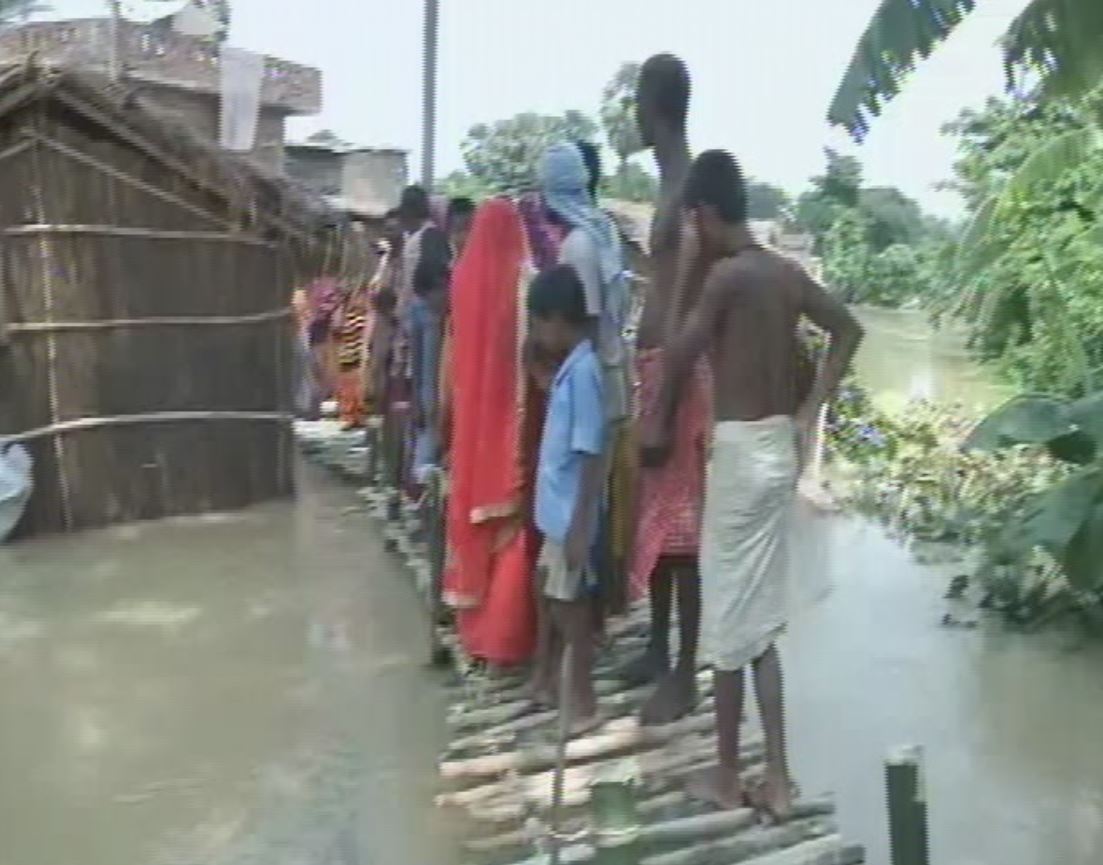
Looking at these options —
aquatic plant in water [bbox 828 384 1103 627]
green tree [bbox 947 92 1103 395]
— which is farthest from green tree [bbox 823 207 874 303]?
green tree [bbox 947 92 1103 395]

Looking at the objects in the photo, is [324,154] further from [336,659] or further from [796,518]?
[336,659]

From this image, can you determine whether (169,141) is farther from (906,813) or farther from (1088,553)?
(906,813)

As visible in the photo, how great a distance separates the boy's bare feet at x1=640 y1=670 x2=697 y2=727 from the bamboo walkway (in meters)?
0.04

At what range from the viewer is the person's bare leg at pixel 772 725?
377 centimetres

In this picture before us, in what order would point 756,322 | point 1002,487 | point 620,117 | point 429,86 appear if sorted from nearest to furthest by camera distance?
point 756,322, point 1002,487, point 429,86, point 620,117

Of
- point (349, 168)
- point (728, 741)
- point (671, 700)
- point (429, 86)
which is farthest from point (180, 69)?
point (728, 741)

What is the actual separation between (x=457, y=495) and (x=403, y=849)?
4.48 feet

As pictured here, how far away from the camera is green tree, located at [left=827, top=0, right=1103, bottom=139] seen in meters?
4.95

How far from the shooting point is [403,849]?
13.1ft

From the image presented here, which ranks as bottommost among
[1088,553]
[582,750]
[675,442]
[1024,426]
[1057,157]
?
[582,750]

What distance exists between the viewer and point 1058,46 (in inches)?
193

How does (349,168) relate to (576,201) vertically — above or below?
below

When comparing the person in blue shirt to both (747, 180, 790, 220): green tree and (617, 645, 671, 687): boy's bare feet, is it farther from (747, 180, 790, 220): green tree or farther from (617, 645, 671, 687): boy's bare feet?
(747, 180, 790, 220): green tree

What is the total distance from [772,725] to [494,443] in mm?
1492
